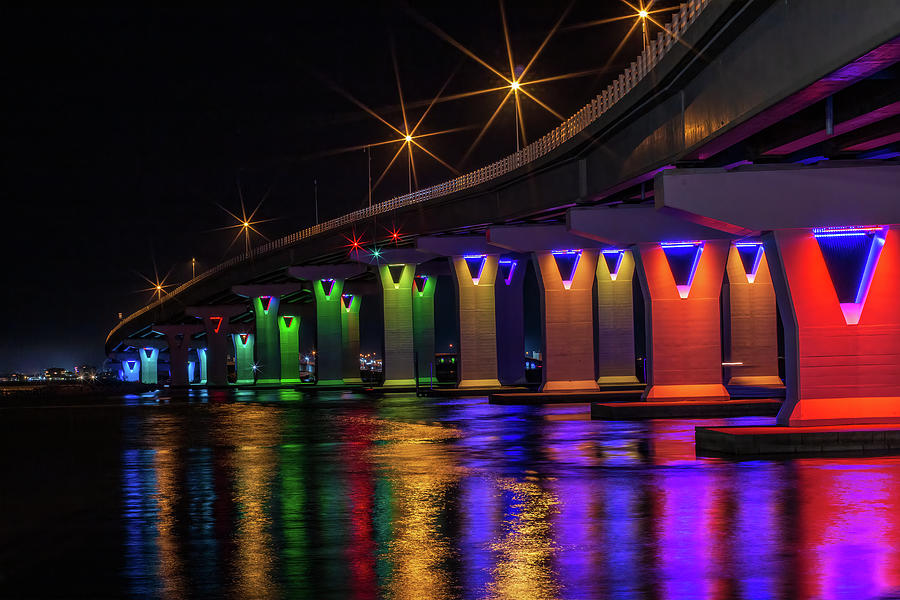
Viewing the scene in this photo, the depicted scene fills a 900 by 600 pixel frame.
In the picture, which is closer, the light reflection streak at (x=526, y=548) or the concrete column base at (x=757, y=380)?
the light reflection streak at (x=526, y=548)

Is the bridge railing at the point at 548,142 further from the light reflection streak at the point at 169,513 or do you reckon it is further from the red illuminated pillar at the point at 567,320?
the light reflection streak at the point at 169,513

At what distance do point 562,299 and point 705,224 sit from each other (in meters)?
26.3

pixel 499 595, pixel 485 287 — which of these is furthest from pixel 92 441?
pixel 485 287

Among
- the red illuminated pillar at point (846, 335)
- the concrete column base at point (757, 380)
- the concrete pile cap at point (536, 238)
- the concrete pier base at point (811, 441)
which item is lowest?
the concrete column base at point (757, 380)

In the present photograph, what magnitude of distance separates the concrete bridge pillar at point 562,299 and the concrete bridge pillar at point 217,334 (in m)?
72.3

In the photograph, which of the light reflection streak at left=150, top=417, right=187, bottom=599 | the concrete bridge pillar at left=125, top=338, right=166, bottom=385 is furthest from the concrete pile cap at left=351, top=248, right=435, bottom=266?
the concrete bridge pillar at left=125, top=338, right=166, bottom=385

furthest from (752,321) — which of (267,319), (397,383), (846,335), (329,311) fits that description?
(267,319)

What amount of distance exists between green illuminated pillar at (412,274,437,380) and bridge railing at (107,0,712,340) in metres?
10.5

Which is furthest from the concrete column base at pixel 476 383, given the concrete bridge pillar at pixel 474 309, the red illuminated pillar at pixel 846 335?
the red illuminated pillar at pixel 846 335

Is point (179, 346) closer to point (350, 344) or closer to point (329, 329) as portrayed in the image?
point (350, 344)

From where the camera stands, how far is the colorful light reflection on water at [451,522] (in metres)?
10.3

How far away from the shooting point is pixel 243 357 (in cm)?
14412

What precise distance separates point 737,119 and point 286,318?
105218mm

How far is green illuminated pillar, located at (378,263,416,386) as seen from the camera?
74125mm
